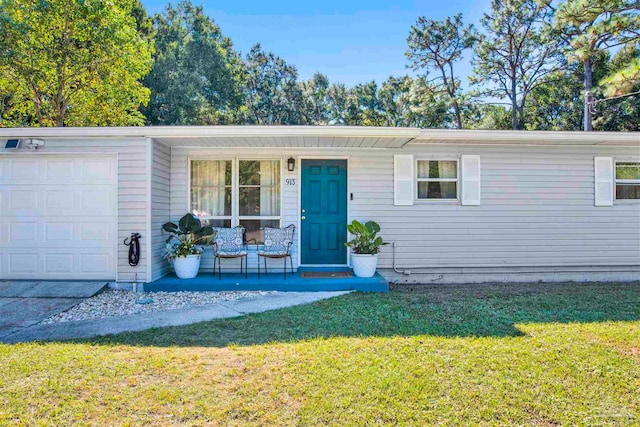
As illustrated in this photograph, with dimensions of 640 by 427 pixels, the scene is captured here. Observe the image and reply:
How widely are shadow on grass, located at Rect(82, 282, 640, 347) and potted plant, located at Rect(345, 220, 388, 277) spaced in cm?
57

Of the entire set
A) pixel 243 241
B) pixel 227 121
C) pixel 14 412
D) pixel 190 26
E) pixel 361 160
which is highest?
pixel 190 26

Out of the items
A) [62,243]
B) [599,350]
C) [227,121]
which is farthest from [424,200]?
[227,121]

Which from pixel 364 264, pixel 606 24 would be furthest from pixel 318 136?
pixel 606 24

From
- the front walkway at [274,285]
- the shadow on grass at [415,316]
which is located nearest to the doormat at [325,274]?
the front walkway at [274,285]

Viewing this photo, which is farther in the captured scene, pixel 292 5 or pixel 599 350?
pixel 292 5

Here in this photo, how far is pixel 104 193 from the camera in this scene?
5.83m

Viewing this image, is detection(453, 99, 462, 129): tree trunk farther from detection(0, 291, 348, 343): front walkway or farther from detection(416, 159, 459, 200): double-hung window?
detection(0, 291, 348, 343): front walkway

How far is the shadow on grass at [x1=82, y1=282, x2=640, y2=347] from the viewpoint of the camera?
3871 millimetres

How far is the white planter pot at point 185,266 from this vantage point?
19.7ft

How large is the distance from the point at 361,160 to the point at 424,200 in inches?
49.2

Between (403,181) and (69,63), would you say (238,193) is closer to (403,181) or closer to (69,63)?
(403,181)

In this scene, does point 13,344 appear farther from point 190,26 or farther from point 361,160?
point 190,26

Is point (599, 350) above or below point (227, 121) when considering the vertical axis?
below

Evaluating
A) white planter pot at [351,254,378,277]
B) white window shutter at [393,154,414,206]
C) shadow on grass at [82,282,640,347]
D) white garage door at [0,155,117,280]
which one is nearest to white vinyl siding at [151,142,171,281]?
white garage door at [0,155,117,280]
